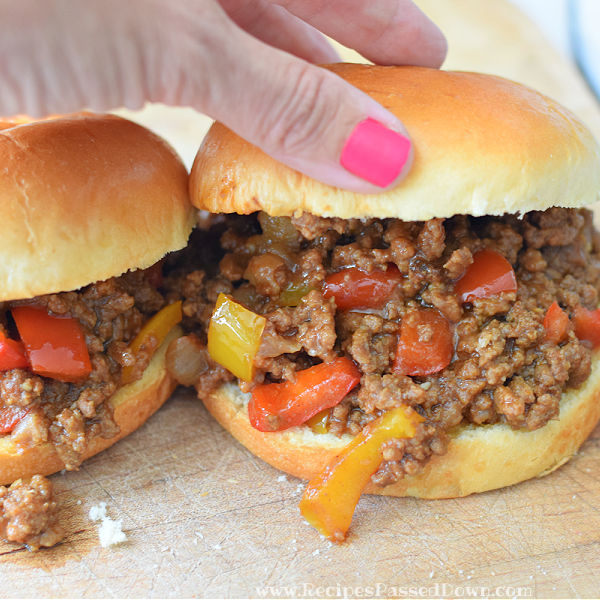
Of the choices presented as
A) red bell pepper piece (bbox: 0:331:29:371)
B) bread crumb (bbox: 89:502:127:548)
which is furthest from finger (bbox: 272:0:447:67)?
bread crumb (bbox: 89:502:127:548)

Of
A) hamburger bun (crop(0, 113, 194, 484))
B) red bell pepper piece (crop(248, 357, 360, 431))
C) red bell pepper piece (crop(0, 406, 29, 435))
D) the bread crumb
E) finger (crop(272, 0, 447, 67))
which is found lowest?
the bread crumb

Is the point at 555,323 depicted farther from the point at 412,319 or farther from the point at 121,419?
the point at 121,419

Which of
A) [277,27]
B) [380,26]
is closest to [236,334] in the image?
[380,26]

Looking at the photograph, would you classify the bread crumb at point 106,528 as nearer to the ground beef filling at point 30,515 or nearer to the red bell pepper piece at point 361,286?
the ground beef filling at point 30,515

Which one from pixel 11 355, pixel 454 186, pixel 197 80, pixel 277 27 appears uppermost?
pixel 197 80

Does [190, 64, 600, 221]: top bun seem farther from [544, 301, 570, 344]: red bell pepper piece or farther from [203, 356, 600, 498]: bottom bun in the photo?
[203, 356, 600, 498]: bottom bun

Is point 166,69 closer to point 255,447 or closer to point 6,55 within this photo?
point 6,55
